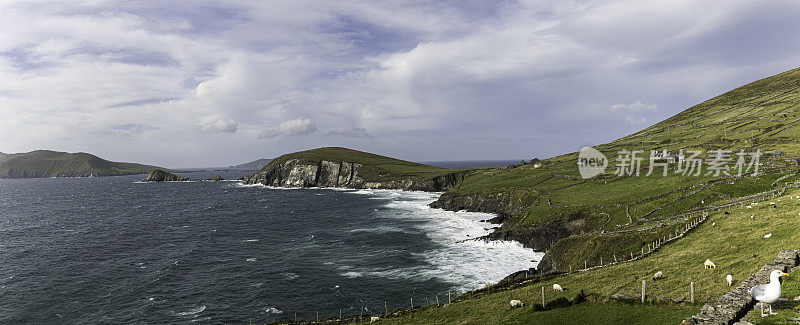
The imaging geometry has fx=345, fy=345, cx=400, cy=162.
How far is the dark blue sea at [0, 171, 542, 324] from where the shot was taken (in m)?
49.2

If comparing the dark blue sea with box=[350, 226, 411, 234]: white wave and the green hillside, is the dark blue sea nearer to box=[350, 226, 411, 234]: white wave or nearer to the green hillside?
box=[350, 226, 411, 234]: white wave

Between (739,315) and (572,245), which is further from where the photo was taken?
(572,245)

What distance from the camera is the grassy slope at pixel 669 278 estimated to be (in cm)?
2860

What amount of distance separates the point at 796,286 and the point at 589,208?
5737cm

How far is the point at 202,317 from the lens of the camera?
46188 millimetres

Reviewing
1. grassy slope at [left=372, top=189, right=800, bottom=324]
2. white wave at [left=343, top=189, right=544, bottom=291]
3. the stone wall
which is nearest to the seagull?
grassy slope at [left=372, top=189, right=800, bottom=324]

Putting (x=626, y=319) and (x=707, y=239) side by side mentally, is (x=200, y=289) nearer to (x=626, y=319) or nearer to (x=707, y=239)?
(x=626, y=319)

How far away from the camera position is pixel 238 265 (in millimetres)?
66875

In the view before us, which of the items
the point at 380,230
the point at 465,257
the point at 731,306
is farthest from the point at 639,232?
the point at 380,230

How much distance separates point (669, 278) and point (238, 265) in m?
67.2

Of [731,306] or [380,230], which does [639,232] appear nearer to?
[731,306]

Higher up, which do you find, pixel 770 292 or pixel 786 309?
pixel 770 292

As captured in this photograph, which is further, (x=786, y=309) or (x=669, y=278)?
(x=669, y=278)

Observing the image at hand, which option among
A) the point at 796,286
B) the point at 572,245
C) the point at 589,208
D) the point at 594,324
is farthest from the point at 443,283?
the point at 589,208
